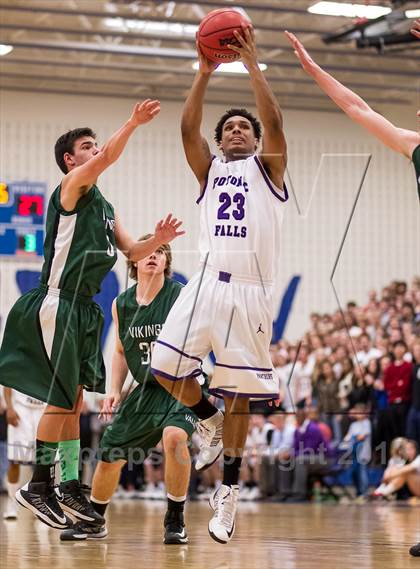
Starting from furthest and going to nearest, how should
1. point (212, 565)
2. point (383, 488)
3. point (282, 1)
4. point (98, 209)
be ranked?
point (282, 1) < point (383, 488) < point (98, 209) < point (212, 565)

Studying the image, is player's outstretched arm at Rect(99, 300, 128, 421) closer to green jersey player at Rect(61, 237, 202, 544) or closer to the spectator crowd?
green jersey player at Rect(61, 237, 202, 544)

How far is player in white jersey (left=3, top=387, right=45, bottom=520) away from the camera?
10.6m

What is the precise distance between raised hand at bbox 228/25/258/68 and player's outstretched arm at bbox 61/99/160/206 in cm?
55

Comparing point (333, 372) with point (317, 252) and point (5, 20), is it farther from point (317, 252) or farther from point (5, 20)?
point (5, 20)

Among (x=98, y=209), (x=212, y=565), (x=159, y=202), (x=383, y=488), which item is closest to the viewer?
(x=212, y=565)

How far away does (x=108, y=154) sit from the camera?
19.4 feet

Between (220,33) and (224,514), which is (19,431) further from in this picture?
(220,33)

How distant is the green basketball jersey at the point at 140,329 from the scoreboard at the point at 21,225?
8733mm

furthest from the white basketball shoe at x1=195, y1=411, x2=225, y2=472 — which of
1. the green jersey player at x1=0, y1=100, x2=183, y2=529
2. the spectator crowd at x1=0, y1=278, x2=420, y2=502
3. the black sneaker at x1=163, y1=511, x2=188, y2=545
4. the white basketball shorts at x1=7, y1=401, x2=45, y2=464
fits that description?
the spectator crowd at x1=0, y1=278, x2=420, y2=502

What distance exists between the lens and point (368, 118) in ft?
18.9

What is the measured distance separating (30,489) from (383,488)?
27.2 ft

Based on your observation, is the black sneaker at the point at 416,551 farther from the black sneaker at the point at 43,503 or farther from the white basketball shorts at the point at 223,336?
the black sneaker at the point at 43,503

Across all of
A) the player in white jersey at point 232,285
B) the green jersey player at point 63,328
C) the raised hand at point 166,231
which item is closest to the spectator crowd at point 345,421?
the raised hand at point 166,231

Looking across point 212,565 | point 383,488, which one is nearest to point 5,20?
point 383,488
